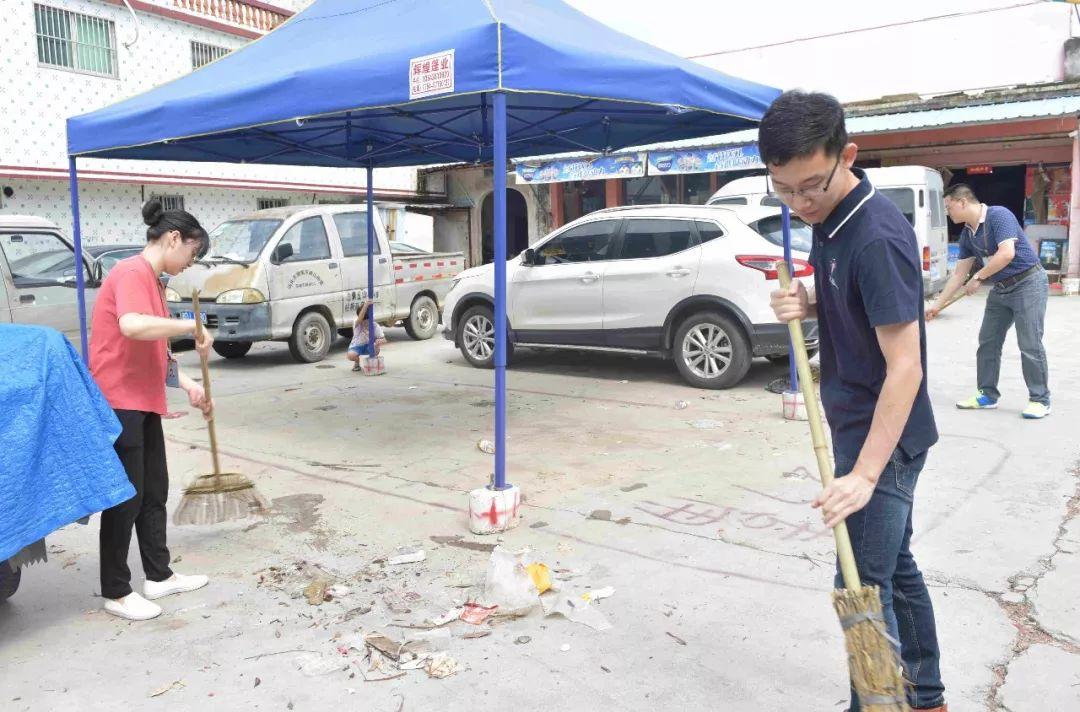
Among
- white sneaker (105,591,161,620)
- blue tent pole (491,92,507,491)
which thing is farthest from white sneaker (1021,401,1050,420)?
white sneaker (105,591,161,620)

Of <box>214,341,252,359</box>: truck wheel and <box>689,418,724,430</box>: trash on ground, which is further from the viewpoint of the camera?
<box>214,341,252,359</box>: truck wheel

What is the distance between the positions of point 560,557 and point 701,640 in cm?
104

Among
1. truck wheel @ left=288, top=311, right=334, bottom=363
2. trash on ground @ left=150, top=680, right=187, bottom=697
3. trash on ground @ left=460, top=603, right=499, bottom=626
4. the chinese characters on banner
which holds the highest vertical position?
the chinese characters on banner

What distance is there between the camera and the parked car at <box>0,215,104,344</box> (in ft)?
26.4

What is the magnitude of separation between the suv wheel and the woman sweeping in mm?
5458

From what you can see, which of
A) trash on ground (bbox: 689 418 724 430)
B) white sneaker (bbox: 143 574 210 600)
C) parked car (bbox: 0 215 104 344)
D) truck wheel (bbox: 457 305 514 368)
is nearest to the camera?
white sneaker (bbox: 143 574 210 600)

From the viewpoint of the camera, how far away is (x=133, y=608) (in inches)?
147

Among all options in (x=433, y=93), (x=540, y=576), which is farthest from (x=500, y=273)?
(x=540, y=576)

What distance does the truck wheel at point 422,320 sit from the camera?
12.8m

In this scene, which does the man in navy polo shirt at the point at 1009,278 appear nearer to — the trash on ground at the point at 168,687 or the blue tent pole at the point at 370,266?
the trash on ground at the point at 168,687

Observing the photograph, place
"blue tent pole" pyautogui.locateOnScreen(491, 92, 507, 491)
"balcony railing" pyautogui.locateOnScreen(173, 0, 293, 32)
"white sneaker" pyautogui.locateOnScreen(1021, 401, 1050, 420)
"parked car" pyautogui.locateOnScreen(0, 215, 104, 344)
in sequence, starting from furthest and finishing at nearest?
1. "balcony railing" pyautogui.locateOnScreen(173, 0, 293, 32)
2. "parked car" pyautogui.locateOnScreen(0, 215, 104, 344)
3. "white sneaker" pyautogui.locateOnScreen(1021, 401, 1050, 420)
4. "blue tent pole" pyautogui.locateOnScreen(491, 92, 507, 491)

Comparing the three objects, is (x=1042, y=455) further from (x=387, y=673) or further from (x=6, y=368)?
(x=6, y=368)

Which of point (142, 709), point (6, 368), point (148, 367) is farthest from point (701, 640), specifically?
point (6, 368)

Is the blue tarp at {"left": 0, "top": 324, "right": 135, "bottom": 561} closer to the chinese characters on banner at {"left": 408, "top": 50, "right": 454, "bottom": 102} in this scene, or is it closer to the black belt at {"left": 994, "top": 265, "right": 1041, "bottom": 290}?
the chinese characters on banner at {"left": 408, "top": 50, "right": 454, "bottom": 102}
